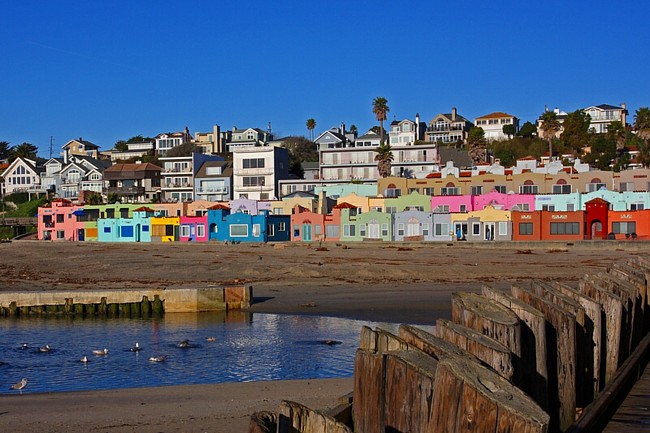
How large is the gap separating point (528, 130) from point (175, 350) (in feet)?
436

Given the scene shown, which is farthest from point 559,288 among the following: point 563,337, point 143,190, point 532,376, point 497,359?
point 143,190

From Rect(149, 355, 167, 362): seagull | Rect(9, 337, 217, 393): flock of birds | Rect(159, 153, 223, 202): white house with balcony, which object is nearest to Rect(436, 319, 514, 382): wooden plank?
Rect(9, 337, 217, 393): flock of birds

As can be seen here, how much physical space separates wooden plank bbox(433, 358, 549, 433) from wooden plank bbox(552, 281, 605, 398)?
160 inches

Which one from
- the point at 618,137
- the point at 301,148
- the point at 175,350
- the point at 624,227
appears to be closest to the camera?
the point at 175,350

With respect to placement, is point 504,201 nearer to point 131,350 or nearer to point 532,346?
point 131,350

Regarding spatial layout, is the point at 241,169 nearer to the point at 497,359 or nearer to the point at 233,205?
the point at 233,205

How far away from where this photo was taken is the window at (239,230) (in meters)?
76.6

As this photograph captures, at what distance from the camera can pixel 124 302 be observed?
31281 millimetres

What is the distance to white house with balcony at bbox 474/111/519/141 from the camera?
15225 cm

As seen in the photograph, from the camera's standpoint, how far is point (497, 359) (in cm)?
500

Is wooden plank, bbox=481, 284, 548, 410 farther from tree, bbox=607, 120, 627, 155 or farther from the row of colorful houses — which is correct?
tree, bbox=607, 120, 627, 155

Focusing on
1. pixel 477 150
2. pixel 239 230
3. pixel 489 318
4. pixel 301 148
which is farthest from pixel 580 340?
pixel 301 148

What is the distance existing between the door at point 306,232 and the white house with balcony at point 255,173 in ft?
60.4

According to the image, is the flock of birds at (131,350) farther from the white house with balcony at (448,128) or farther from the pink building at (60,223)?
the white house with balcony at (448,128)
